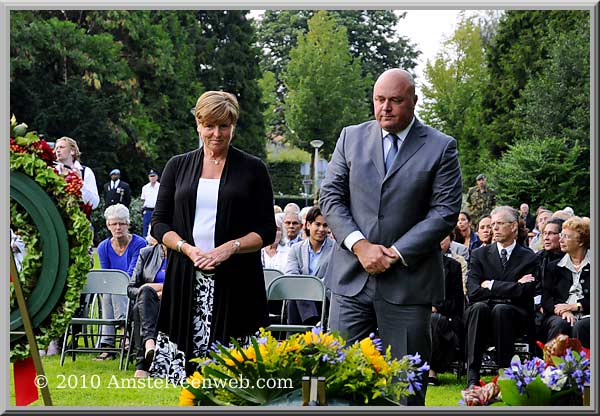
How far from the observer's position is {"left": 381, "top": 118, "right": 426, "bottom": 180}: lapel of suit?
5.07 metres

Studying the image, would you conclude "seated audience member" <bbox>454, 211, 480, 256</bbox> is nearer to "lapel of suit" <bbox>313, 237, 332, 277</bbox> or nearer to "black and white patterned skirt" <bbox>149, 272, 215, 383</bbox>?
"lapel of suit" <bbox>313, 237, 332, 277</bbox>

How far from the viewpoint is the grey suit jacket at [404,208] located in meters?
5.05

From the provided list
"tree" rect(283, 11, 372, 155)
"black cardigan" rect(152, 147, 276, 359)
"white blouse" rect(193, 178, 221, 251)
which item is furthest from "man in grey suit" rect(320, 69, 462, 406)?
"tree" rect(283, 11, 372, 155)

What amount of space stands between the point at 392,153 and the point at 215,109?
3.01ft

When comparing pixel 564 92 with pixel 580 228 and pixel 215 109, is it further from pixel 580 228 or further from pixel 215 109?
pixel 215 109

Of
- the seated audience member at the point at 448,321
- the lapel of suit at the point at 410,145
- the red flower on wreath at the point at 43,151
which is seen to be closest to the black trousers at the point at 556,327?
the seated audience member at the point at 448,321

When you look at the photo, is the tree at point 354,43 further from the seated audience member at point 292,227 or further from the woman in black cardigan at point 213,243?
the woman in black cardigan at point 213,243

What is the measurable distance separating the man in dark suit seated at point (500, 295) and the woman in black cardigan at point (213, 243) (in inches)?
135

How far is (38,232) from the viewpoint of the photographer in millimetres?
4516

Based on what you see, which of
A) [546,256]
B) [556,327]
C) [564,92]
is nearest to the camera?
[556,327]

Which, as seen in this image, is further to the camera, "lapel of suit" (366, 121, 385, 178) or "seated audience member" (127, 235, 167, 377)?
"seated audience member" (127, 235, 167, 377)

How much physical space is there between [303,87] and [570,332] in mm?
38125

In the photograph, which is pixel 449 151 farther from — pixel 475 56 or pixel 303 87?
pixel 475 56

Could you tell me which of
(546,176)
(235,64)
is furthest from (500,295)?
(235,64)
